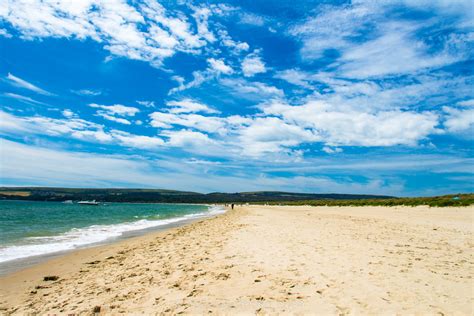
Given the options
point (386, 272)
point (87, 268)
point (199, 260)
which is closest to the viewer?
point (386, 272)

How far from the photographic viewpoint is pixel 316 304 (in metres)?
5.93

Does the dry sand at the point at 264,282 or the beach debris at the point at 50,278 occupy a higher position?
the dry sand at the point at 264,282

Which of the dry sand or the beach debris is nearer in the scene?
the dry sand

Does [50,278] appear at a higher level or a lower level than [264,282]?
lower

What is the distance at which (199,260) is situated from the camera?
10484 mm

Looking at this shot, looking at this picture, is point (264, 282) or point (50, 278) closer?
point (264, 282)

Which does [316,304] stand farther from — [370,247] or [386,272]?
[370,247]

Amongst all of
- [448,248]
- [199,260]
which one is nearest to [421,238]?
[448,248]

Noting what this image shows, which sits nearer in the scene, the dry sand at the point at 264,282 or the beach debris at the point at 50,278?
the dry sand at the point at 264,282

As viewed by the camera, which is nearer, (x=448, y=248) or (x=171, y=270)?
(x=171, y=270)

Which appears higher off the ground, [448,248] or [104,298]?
[448,248]

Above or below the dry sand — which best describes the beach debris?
below

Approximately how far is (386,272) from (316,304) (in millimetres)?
3026

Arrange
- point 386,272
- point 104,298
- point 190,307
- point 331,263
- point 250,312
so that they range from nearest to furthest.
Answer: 1. point 250,312
2. point 190,307
3. point 104,298
4. point 386,272
5. point 331,263
